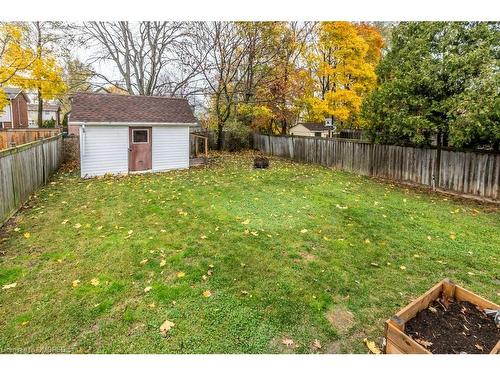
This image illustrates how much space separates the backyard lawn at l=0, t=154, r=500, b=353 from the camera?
3371 millimetres

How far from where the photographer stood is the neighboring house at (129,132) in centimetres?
1195

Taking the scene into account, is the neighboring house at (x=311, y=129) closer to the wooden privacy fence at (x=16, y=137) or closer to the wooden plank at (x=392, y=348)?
the wooden privacy fence at (x=16, y=137)

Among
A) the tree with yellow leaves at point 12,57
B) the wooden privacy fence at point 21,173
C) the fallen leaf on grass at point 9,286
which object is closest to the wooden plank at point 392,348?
the fallen leaf on grass at point 9,286

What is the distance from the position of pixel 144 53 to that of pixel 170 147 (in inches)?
408

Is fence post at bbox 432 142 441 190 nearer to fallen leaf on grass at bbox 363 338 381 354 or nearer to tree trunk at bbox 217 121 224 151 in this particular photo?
fallen leaf on grass at bbox 363 338 381 354

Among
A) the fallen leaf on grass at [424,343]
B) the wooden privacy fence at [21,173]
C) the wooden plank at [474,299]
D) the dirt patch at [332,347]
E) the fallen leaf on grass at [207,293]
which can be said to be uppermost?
the wooden privacy fence at [21,173]

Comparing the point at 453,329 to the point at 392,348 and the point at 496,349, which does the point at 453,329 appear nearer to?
the point at 496,349

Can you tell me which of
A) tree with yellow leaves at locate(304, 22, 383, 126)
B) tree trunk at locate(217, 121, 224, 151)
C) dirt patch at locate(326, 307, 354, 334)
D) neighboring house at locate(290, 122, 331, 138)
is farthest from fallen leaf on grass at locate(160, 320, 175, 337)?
neighboring house at locate(290, 122, 331, 138)

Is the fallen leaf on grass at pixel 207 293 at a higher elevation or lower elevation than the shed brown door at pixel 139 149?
lower

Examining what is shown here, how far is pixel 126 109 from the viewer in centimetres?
1307

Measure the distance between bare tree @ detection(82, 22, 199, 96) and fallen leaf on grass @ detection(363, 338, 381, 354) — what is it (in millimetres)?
19146

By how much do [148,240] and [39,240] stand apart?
6.32 feet

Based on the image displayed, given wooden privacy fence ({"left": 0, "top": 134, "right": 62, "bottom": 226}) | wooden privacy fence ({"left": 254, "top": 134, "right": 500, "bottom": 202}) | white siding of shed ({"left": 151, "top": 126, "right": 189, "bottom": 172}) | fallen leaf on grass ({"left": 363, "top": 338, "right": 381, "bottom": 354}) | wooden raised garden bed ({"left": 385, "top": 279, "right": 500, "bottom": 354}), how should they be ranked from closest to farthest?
wooden raised garden bed ({"left": 385, "top": 279, "right": 500, "bottom": 354}) → fallen leaf on grass ({"left": 363, "top": 338, "right": 381, "bottom": 354}) → wooden privacy fence ({"left": 0, "top": 134, "right": 62, "bottom": 226}) → wooden privacy fence ({"left": 254, "top": 134, "right": 500, "bottom": 202}) → white siding of shed ({"left": 151, "top": 126, "right": 189, "bottom": 172})

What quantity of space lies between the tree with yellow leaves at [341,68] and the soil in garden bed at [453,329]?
46.1 ft
